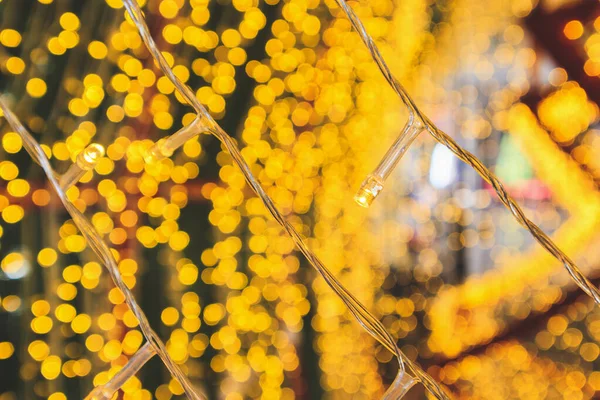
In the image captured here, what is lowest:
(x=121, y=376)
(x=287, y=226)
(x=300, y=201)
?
(x=300, y=201)

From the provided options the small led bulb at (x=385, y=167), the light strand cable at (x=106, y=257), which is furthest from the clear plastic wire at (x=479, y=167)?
the light strand cable at (x=106, y=257)

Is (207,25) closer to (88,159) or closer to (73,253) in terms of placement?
(73,253)

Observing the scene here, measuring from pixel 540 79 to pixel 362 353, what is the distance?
90 centimetres

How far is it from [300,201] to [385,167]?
39.2 inches

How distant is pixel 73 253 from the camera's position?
1008 mm

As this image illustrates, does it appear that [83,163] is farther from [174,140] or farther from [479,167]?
[479,167]

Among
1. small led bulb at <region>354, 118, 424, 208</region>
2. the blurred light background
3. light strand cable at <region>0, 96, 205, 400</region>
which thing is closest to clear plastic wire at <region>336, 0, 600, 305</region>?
small led bulb at <region>354, 118, 424, 208</region>

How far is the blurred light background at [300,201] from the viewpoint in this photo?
98 cm

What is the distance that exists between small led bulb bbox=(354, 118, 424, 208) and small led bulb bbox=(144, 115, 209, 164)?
9cm

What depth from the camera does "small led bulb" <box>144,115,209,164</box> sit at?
304mm

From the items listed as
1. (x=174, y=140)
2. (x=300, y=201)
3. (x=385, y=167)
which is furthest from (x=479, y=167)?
(x=300, y=201)

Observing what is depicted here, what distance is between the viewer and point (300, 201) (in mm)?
1301

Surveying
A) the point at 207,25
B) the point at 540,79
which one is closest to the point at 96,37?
the point at 207,25

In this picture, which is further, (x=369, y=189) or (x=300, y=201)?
(x=300, y=201)
